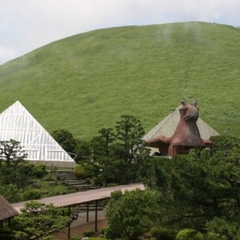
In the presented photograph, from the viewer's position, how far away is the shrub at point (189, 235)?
18.2m

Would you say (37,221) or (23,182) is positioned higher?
(23,182)

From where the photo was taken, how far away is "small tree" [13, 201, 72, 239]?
18109mm

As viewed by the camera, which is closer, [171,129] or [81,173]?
[81,173]

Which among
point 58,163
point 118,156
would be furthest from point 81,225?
point 58,163

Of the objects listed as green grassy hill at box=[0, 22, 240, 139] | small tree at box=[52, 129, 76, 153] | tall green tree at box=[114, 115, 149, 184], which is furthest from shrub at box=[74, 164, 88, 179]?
green grassy hill at box=[0, 22, 240, 139]

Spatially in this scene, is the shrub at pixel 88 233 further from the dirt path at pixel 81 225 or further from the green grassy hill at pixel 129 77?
the green grassy hill at pixel 129 77

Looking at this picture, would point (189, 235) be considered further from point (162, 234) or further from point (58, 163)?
point (58, 163)

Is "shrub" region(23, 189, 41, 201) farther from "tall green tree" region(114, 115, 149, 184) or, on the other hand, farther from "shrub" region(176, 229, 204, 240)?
"shrub" region(176, 229, 204, 240)

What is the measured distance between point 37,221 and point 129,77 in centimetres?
7757

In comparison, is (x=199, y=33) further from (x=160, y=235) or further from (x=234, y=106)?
(x=160, y=235)

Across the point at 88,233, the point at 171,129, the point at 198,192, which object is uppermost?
the point at 171,129

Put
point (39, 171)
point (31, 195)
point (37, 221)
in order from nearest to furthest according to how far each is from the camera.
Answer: point (37, 221) < point (31, 195) < point (39, 171)

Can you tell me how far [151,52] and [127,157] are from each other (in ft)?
234

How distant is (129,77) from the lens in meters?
94.9
